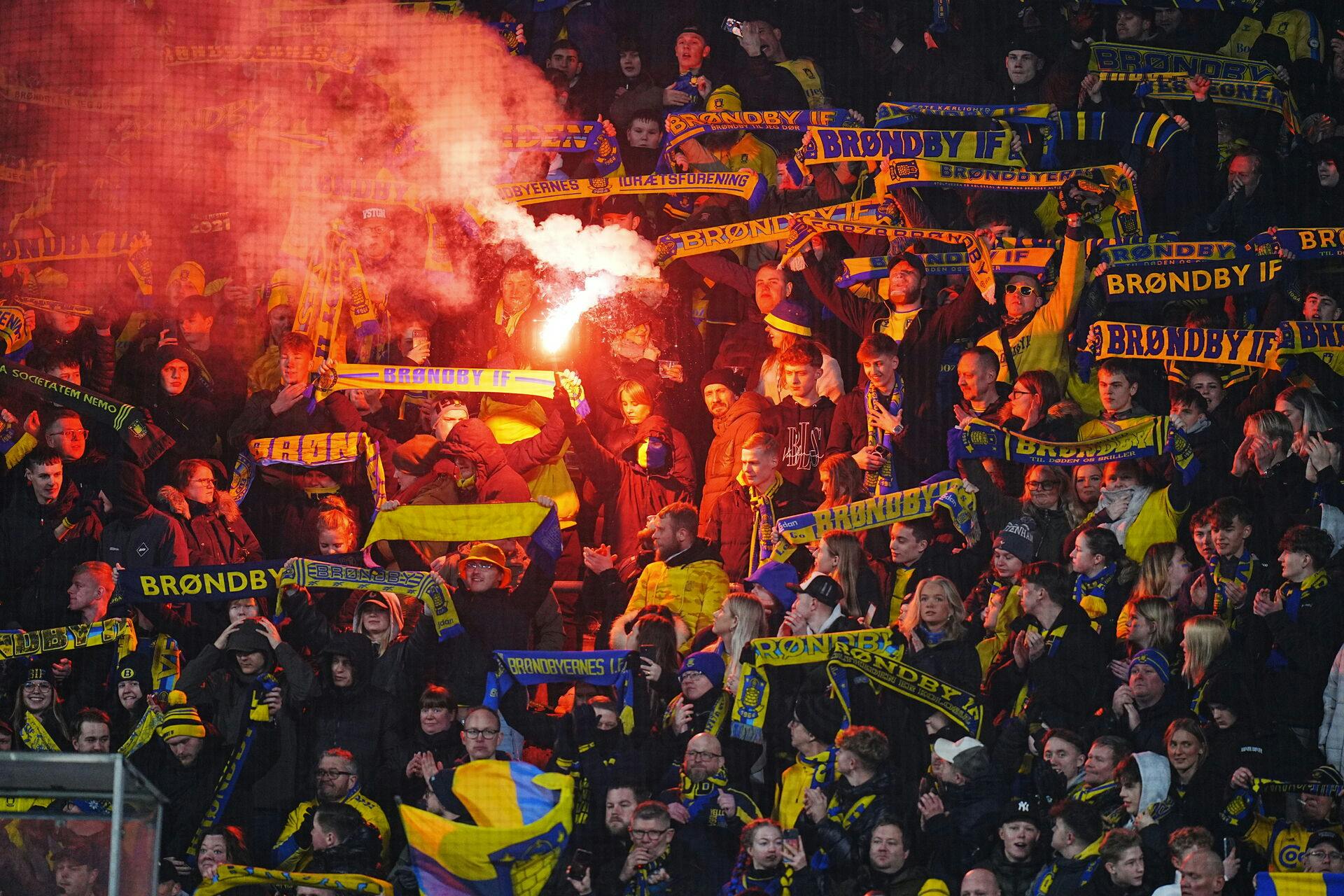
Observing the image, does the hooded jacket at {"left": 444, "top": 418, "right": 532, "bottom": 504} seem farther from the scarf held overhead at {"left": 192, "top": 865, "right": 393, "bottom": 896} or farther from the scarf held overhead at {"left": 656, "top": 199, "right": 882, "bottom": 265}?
the scarf held overhead at {"left": 192, "top": 865, "right": 393, "bottom": 896}

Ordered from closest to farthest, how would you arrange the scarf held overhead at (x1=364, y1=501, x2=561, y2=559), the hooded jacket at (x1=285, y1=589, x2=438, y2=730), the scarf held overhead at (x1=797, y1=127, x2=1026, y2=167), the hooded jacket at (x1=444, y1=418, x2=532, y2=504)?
the hooded jacket at (x1=285, y1=589, x2=438, y2=730) → the scarf held overhead at (x1=364, y1=501, x2=561, y2=559) → the hooded jacket at (x1=444, y1=418, x2=532, y2=504) → the scarf held overhead at (x1=797, y1=127, x2=1026, y2=167)

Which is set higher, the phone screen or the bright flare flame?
the bright flare flame

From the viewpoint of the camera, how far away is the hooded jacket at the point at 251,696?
6102 mm

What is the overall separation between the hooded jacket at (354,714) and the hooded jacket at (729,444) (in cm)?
128

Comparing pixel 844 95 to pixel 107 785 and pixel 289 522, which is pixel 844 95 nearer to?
pixel 289 522

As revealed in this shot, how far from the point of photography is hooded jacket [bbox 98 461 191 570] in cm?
657

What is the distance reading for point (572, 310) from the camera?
7.06 m

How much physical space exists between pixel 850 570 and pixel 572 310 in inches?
64.3

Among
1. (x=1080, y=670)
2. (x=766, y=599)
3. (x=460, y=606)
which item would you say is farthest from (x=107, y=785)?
(x=1080, y=670)

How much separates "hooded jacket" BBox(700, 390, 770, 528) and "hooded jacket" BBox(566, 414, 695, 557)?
0.08m

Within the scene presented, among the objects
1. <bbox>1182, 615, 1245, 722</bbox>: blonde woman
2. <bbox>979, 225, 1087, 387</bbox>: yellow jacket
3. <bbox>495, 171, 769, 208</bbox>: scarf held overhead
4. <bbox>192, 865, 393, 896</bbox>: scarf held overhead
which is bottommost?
<bbox>192, 865, 393, 896</bbox>: scarf held overhead

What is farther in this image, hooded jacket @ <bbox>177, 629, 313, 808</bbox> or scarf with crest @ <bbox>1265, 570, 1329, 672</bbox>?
hooded jacket @ <bbox>177, 629, 313, 808</bbox>

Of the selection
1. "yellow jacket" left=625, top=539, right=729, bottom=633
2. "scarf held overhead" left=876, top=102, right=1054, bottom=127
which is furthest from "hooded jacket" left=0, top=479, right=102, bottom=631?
"scarf held overhead" left=876, top=102, right=1054, bottom=127

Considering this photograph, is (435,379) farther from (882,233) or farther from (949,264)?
(949,264)
